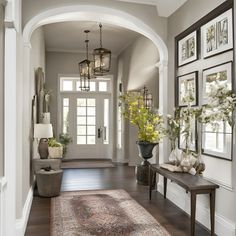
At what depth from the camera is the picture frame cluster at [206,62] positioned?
3.03 m

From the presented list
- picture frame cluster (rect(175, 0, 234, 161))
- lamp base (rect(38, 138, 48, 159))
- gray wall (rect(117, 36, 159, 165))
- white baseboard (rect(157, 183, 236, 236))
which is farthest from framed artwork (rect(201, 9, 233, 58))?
lamp base (rect(38, 138, 48, 159))

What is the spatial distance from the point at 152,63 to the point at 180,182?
3.82 metres

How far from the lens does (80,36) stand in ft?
22.8

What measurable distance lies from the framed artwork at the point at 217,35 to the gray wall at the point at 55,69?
551cm

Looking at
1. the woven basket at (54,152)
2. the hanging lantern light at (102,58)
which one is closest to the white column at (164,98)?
the hanging lantern light at (102,58)

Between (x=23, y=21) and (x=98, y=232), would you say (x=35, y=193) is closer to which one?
(x=98, y=232)

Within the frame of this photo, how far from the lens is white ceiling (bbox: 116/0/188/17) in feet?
13.5

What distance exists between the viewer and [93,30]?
21.3 ft

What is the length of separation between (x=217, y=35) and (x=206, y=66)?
0.40 meters

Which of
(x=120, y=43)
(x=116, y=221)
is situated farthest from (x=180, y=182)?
(x=120, y=43)

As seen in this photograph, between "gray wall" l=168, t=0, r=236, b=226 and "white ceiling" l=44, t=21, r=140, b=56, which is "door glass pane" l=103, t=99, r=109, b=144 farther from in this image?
"gray wall" l=168, t=0, r=236, b=226

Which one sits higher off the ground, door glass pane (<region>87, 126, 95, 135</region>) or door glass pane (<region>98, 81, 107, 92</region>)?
door glass pane (<region>98, 81, 107, 92</region>)

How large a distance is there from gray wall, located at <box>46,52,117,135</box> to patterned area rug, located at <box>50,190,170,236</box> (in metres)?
4.07

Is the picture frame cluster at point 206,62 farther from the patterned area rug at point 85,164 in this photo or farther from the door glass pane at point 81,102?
the door glass pane at point 81,102
